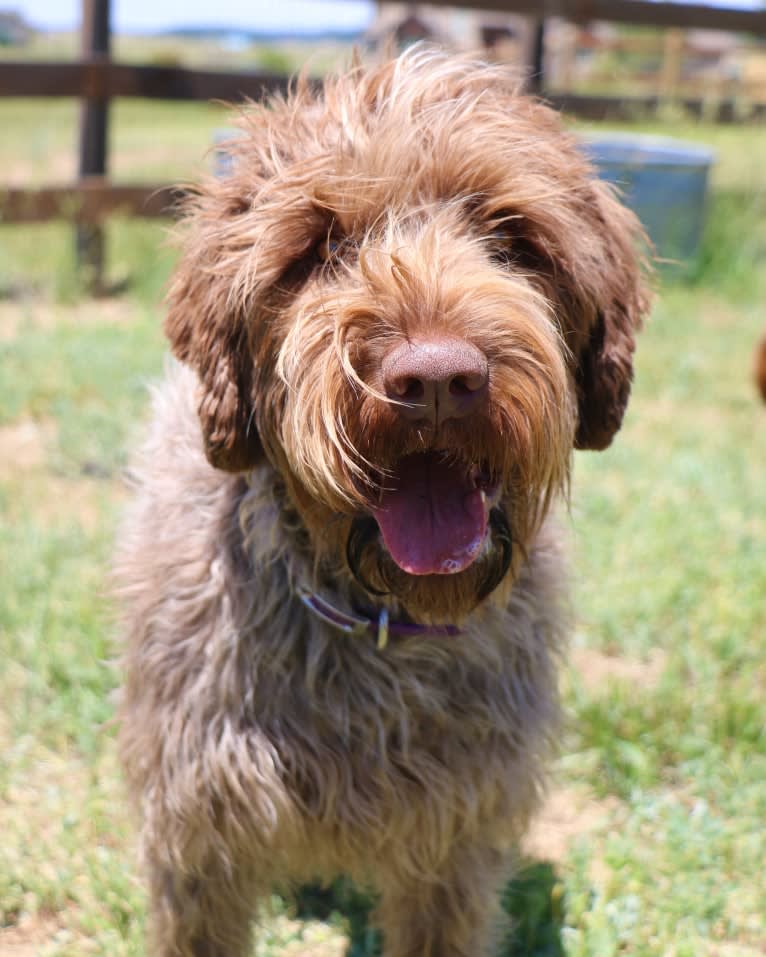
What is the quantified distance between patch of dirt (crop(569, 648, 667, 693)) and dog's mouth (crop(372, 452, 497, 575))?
1.75m

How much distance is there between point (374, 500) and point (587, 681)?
1993 millimetres

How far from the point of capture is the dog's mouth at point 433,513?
6.78ft

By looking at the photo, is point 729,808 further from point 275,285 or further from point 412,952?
point 275,285

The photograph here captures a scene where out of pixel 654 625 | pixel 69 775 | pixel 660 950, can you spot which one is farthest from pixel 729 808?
pixel 69 775

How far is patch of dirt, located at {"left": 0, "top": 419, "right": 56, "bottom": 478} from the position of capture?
5027mm

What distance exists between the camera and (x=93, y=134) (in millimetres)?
7938

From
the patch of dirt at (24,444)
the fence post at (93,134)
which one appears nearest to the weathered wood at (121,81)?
the fence post at (93,134)

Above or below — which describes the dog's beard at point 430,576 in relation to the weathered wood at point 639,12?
below

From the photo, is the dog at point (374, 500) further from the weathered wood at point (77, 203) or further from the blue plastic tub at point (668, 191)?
the blue plastic tub at point (668, 191)

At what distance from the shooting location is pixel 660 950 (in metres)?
2.73

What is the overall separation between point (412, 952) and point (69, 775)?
4.00 feet

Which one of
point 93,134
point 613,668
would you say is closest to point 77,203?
point 93,134

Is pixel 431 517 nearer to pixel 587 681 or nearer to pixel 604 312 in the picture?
pixel 604 312

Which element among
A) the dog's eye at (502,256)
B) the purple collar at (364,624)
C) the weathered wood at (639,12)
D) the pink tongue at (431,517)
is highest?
the weathered wood at (639,12)
